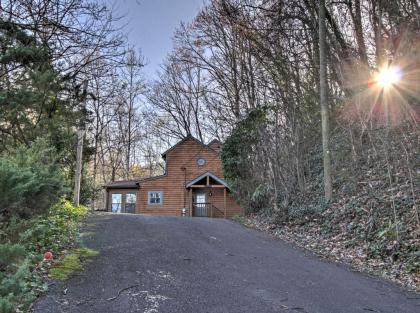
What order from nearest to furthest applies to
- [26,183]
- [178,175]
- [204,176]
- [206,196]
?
[26,183]
[204,176]
[206,196]
[178,175]

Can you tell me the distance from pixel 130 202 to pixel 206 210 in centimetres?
596

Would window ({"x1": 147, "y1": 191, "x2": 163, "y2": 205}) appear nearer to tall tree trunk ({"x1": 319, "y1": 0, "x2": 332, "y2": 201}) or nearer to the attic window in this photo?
the attic window

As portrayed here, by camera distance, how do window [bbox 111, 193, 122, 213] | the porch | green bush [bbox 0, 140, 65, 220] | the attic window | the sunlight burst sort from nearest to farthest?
green bush [bbox 0, 140, 65, 220], the sunlight burst, the porch, the attic window, window [bbox 111, 193, 122, 213]

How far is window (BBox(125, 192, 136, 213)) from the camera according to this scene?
29.1 meters

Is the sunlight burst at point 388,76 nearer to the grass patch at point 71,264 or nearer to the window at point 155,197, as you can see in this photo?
the grass patch at point 71,264

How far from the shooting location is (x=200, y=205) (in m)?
27.4

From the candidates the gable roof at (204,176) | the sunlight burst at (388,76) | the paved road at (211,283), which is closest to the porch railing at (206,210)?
the gable roof at (204,176)

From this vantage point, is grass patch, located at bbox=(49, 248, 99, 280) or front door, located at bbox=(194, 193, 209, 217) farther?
front door, located at bbox=(194, 193, 209, 217)

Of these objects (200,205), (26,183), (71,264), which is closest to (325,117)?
(71,264)

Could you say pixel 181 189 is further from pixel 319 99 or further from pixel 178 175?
pixel 319 99

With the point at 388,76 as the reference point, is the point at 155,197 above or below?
below

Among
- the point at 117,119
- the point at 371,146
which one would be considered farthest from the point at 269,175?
the point at 117,119

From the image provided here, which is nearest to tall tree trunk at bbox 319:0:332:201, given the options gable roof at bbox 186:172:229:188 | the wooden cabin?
gable roof at bbox 186:172:229:188

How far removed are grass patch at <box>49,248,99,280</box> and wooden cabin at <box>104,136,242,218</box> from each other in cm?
1985
